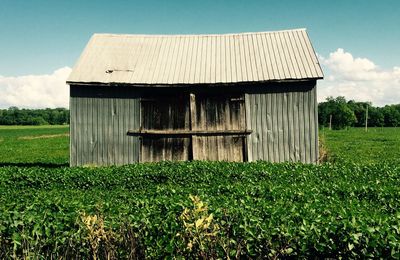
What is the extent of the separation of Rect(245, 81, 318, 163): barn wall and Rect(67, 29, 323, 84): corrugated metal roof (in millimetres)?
788

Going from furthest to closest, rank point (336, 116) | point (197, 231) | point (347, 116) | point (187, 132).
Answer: point (336, 116), point (347, 116), point (187, 132), point (197, 231)

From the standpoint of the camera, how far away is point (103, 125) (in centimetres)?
1628

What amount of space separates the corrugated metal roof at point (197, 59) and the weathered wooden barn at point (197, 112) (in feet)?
0.28

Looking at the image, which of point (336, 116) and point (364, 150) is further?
point (336, 116)

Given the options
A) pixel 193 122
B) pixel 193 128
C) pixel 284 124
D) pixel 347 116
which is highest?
pixel 347 116

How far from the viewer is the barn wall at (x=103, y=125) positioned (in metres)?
16.3

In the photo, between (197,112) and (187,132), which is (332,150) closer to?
(197,112)

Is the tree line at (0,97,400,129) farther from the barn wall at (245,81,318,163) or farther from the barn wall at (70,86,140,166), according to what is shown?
the barn wall at (70,86,140,166)

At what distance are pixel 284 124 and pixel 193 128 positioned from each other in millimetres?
4077

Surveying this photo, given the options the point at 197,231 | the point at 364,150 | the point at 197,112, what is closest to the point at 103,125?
the point at 197,112

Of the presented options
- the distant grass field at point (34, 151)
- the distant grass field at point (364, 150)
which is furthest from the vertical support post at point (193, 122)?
the distant grass field at point (34, 151)

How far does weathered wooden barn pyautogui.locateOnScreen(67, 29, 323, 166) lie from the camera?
15.8 m

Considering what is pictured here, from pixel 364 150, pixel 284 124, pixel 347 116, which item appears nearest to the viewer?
pixel 284 124

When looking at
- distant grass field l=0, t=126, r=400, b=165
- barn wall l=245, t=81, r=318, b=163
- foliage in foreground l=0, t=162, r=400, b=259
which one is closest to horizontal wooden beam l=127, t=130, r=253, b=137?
barn wall l=245, t=81, r=318, b=163
